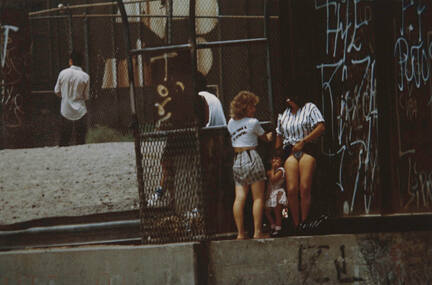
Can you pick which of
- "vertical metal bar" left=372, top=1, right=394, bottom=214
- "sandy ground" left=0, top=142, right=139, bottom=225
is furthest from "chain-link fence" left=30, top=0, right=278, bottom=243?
"vertical metal bar" left=372, top=1, right=394, bottom=214

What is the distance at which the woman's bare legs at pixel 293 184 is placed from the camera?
25.9ft

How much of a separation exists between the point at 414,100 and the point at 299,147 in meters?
1.26

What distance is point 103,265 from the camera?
7902 mm

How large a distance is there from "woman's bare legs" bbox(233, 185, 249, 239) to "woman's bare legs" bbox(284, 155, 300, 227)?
17.0 inches

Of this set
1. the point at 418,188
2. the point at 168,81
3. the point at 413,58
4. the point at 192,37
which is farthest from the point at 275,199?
the point at 413,58

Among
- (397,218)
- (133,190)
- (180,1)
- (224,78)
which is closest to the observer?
(397,218)

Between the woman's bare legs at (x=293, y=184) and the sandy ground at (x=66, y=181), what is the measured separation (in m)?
4.02

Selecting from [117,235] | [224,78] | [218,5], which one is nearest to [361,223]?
[117,235]

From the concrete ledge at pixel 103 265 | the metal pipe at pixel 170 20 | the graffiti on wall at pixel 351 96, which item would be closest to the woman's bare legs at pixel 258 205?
the concrete ledge at pixel 103 265

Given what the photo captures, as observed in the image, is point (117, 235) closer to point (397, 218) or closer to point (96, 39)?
point (397, 218)

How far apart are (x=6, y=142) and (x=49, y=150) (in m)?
0.95

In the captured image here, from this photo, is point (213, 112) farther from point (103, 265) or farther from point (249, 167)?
point (103, 265)

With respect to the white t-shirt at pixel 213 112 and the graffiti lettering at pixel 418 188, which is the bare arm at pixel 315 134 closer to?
the graffiti lettering at pixel 418 188

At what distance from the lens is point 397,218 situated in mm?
7797
